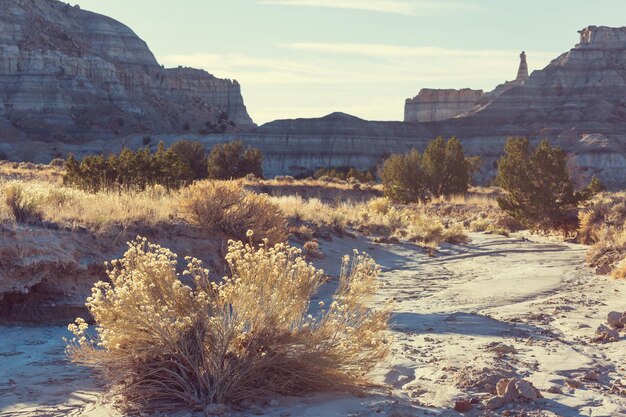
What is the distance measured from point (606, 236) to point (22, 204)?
12.5 metres

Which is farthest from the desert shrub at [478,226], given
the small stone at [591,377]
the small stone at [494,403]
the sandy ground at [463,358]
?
the small stone at [494,403]

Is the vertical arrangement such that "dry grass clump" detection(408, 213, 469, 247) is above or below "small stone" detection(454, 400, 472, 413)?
below

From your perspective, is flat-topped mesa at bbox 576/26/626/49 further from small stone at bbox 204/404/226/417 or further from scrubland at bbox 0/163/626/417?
small stone at bbox 204/404/226/417

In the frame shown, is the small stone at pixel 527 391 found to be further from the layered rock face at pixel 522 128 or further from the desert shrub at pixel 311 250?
the layered rock face at pixel 522 128

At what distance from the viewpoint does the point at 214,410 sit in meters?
6.29

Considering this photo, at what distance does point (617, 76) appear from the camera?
422ft

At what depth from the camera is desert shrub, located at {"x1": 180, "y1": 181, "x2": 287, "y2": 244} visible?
47.1ft

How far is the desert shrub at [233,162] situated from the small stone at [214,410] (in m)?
45.5

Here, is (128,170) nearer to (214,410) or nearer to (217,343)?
(217,343)

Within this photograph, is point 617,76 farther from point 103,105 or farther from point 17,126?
point 17,126

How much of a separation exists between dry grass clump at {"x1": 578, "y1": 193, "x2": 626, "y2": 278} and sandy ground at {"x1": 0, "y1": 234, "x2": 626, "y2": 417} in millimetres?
658

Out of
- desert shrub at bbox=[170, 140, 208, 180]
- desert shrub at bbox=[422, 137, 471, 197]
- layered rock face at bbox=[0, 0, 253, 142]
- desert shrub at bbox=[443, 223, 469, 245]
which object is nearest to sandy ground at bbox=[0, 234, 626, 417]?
desert shrub at bbox=[443, 223, 469, 245]

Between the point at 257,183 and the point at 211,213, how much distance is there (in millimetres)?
28531

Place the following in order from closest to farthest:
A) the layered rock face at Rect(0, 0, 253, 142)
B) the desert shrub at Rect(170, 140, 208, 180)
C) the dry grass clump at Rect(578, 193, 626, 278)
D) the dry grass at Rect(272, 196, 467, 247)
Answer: the dry grass clump at Rect(578, 193, 626, 278) → the dry grass at Rect(272, 196, 467, 247) → the desert shrub at Rect(170, 140, 208, 180) → the layered rock face at Rect(0, 0, 253, 142)
